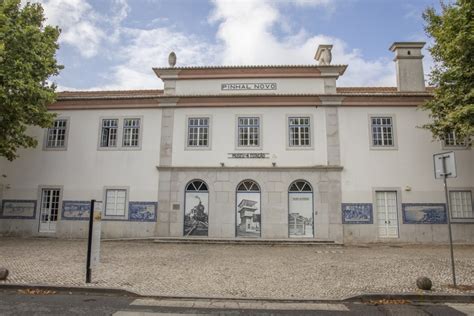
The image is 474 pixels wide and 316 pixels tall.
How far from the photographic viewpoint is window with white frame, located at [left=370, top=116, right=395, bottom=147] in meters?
17.1

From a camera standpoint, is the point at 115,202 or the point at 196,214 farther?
the point at 115,202

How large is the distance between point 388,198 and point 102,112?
49.5 feet

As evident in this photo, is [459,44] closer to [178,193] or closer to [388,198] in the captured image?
[388,198]

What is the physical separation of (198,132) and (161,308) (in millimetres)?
12086

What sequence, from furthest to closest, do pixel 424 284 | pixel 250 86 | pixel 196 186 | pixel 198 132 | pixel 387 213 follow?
pixel 250 86
pixel 198 132
pixel 196 186
pixel 387 213
pixel 424 284

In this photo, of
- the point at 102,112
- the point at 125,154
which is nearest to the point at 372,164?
the point at 125,154

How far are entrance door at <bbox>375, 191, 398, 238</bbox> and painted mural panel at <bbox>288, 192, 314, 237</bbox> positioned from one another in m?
3.19

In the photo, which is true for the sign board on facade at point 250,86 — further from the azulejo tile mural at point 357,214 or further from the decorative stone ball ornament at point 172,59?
the azulejo tile mural at point 357,214

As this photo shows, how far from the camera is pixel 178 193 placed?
17.1 meters

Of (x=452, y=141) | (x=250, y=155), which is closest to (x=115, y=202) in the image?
(x=250, y=155)

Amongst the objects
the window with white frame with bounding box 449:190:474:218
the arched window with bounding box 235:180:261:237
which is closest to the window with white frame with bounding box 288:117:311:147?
the arched window with bounding box 235:180:261:237

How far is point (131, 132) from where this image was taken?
18.1m

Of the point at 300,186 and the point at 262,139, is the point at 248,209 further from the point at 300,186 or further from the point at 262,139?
the point at 262,139

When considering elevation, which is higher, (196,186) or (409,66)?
(409,66)
